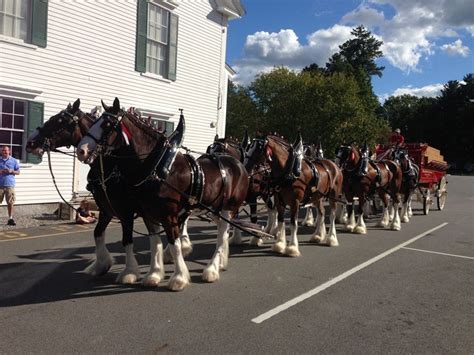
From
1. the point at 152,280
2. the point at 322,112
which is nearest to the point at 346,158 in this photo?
the point at 152,280

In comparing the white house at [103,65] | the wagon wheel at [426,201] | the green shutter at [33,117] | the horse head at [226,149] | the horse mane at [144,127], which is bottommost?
the wagon wheel at [426,201]

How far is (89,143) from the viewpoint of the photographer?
493cm

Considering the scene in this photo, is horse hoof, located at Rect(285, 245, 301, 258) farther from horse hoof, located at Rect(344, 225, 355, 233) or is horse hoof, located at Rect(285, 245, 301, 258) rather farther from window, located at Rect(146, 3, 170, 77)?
window, located at Rect(146, 3, 170, 77)

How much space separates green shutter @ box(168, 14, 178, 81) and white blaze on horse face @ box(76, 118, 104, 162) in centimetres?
981

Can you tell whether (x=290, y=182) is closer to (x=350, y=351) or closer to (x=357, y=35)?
(x=350, y=351)

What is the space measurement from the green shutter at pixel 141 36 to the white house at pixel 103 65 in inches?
1.2

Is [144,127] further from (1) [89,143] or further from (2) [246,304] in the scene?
(2) [246,304]

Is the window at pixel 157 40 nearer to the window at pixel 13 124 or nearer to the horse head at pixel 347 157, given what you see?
the window at pixel 13 124

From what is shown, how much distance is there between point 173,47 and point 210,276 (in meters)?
10.4

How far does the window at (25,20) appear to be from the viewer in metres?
10.2

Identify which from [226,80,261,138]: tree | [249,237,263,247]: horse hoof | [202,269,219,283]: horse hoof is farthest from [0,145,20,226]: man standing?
[226,80,261,138]: tree

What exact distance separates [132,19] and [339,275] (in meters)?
10.3

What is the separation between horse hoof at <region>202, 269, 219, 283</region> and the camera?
230 inches

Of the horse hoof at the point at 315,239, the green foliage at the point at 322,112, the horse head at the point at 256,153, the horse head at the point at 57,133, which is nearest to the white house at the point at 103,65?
the horse head at the point at 57,133
